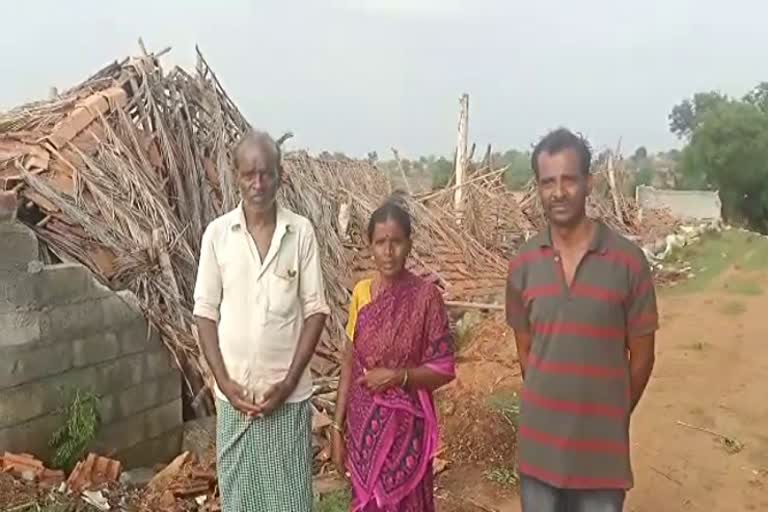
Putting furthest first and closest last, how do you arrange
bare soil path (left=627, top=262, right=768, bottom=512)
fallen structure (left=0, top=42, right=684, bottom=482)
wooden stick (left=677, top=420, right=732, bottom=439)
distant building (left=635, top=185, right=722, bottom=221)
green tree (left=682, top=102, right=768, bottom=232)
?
green tree (left=682, top=102, right=768, bottom=232), distant building (left=635, top=185, right=722, bottom=221), wooden stick (left=677, top=420, right=732, bottom=439), fallen structure (left=0, top=42, right=684, bottom=482), bare soil path (left=627, top=262, right=768, bottom=512)

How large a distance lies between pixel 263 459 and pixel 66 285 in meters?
2.47

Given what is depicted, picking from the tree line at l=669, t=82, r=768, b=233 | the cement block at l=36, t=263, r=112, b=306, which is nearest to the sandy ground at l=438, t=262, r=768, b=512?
Result: the cement block at l=36, t=263, r=112, b=306

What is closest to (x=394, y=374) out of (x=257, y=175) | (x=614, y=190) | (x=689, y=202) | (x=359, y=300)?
(x=359, y=300)

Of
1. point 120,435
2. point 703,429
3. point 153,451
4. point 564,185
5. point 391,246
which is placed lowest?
point 703,429

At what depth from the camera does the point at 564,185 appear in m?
2.40

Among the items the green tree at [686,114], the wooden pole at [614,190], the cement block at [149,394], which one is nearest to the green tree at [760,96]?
the green tree at [686,114]

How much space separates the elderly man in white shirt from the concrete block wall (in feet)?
6.96

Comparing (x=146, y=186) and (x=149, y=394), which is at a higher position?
(x=146, y=186)

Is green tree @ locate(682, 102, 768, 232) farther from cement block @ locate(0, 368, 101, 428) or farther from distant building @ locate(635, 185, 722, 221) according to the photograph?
cement block @ locate(0, 368, 101, 428)

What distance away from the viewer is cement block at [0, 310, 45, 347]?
4531mm

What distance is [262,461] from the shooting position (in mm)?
2904

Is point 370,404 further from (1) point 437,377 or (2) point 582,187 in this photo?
(2) point 582,187

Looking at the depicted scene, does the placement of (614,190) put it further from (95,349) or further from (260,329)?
(260,329)

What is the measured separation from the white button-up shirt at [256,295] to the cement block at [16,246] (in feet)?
7.20
